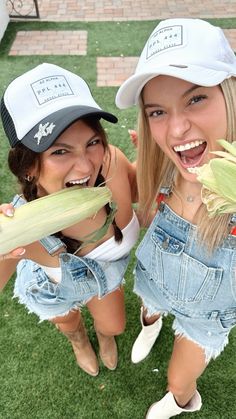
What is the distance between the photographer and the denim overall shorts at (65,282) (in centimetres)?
197

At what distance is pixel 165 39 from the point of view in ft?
5.06

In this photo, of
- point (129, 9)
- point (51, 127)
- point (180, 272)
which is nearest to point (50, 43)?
point (129, 9)

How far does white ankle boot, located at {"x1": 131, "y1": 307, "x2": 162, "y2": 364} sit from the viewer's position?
2.74m

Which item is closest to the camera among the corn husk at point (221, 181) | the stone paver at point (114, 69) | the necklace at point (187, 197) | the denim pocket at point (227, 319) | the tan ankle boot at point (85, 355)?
the corn husk at point (221, 181)

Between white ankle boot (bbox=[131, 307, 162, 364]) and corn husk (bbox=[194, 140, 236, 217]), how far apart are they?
1.47 metres

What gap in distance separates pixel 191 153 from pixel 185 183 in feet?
0.70

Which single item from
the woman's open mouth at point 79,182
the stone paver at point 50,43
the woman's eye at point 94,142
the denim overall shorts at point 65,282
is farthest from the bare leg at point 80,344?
the stone paver at point 50,43

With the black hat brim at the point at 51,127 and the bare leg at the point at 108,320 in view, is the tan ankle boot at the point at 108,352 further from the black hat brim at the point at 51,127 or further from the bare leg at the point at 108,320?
the black hat brim at the point at 51,127

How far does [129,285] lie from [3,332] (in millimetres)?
928

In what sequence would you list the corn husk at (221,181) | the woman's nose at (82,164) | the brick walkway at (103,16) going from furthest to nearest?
the brick walkway at (103,16)
the woman's nose at (82,164)
the corn husk at (221,181)

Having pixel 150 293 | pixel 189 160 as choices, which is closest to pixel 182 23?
pixel 189 160

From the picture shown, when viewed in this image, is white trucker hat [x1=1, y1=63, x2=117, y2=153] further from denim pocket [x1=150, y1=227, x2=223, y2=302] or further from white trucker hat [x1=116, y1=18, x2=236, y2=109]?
denim pocket [x1=150, y1=227, x2=223, y2=302]

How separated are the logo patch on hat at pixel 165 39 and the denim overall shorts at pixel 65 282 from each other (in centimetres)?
82

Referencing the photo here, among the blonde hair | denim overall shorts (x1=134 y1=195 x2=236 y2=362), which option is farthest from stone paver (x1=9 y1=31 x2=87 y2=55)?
denim overall shorts (x1=134 y1=195 x2=236 y2=362)
